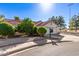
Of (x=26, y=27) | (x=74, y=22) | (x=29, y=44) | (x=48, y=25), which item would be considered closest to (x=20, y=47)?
(x=29, y=44)

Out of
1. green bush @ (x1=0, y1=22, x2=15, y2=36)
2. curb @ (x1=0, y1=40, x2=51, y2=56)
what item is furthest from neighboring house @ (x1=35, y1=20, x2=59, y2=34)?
green bush @ (x1=0, y1=22, x2=15, y2=36)

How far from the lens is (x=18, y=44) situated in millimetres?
8328

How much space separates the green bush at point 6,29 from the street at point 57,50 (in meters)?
1.23

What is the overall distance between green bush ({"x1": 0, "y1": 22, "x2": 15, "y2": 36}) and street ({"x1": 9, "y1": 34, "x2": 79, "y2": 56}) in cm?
123

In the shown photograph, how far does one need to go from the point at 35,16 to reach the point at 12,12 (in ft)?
2.25

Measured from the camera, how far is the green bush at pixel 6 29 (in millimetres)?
8445

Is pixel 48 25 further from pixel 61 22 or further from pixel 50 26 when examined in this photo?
pixel 61 22

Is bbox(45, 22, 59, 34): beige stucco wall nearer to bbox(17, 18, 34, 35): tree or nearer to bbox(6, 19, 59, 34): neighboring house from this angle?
bbox(6, 19, 59, 34): neighboring house

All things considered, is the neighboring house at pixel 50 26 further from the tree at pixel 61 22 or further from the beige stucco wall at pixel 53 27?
the tree at pixel 61 22

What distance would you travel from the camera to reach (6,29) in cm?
873

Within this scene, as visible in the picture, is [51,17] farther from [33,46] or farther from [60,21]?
[33,46]

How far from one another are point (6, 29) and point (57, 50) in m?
2.21

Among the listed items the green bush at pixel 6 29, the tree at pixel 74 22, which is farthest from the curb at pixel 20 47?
the tree at pixel 74 22

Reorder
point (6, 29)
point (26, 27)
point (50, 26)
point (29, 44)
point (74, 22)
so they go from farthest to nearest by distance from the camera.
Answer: point (26, 27) → point (6, 29) → point (29, 44) → point (50, 26) → point (74, 22)
